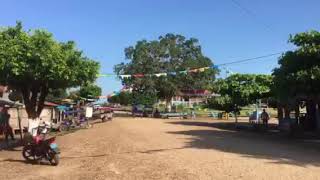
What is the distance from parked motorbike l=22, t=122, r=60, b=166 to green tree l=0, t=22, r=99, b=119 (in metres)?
4.46

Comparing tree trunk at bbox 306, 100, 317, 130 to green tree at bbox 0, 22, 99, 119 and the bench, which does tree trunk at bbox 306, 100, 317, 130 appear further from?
the bench

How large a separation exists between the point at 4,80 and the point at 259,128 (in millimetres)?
20806

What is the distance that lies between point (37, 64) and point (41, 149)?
5762 mm

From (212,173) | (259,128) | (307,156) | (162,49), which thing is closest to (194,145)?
(307,156)

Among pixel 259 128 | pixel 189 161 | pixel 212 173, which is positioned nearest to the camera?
pixel 212 173

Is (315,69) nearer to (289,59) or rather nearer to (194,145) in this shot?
(289,59)

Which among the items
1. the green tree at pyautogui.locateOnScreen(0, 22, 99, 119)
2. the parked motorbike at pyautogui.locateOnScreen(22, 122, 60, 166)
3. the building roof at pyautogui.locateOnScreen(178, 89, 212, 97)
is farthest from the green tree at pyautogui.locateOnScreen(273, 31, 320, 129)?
the building roof at pyautogui.locateOnScreen(178, 89, 212, 97)

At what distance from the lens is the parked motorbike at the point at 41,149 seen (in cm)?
1736

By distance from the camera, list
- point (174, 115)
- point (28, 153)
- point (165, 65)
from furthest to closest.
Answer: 1. point (165, 65)
2. point (174, 115)
3. point (28, 153)

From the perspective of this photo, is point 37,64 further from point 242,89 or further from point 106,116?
point 106,116

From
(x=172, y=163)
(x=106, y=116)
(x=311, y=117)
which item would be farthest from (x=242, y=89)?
(x=172, y=163)

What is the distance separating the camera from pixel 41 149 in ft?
58.1

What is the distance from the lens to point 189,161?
17.0m

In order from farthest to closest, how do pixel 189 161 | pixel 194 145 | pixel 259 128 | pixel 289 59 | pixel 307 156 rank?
pixel 259 128 < pixel 289 59 < pixel 194 145 < pixel 307 156 < pixel 189 161
